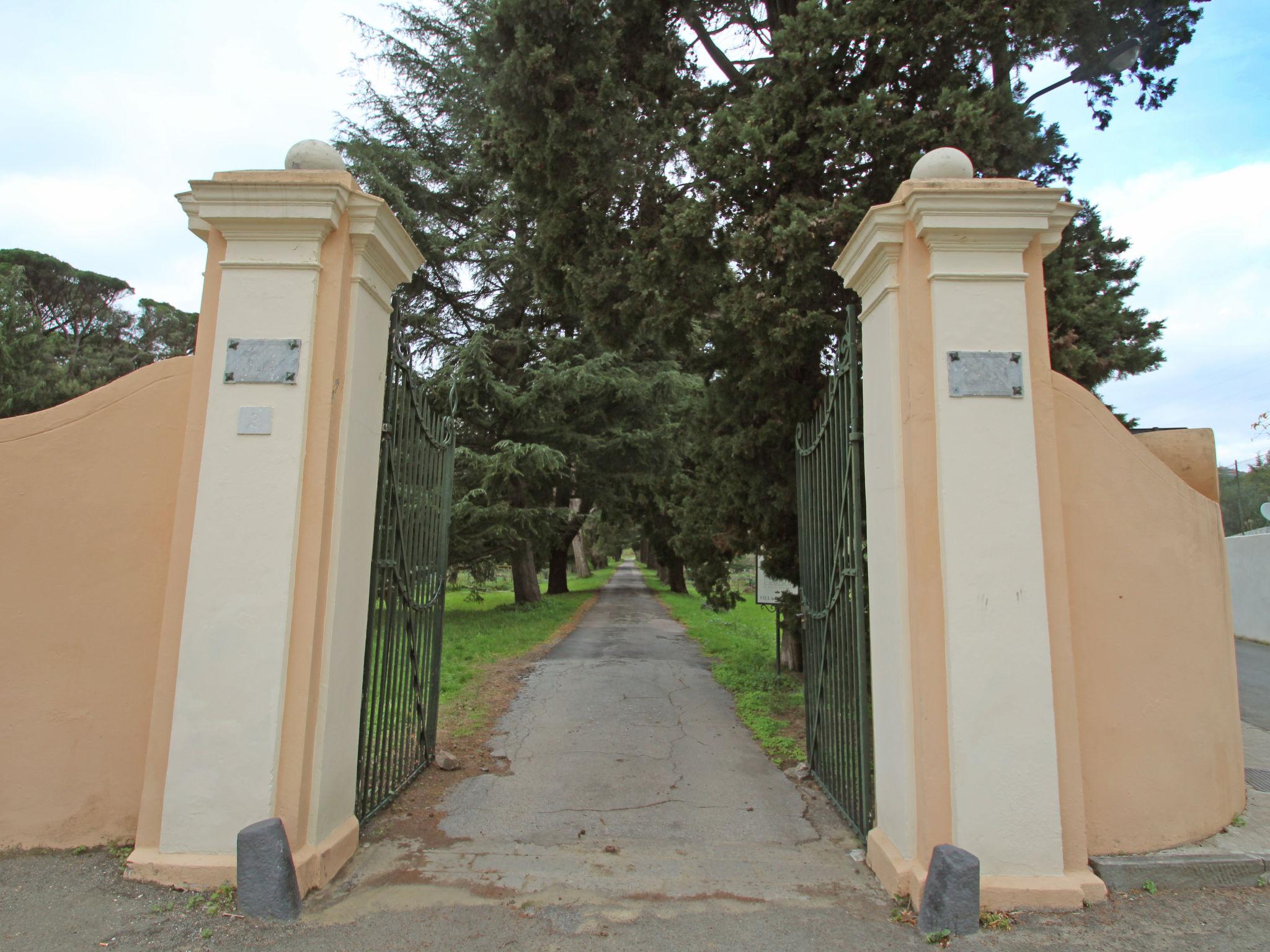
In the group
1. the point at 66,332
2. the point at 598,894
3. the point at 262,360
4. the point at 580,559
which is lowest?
the point at 598,894

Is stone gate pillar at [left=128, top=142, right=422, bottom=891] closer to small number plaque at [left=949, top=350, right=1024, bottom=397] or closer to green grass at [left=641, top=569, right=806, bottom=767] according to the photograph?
small number plaque at [left=949, top=350, right=1024, bottom=397]

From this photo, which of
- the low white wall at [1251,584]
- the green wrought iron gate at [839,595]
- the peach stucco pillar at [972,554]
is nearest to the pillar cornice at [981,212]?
the peach stucco pillar at [972,554]

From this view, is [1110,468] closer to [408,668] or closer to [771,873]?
[771,873]

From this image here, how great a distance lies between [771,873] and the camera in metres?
3.78

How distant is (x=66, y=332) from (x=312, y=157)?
36.7m

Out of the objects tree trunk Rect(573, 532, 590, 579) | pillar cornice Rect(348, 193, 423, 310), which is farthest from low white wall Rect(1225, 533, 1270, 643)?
tree trunk Rect(573, 532, 590, 579)

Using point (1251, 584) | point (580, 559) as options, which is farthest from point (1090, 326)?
point (580, 559)

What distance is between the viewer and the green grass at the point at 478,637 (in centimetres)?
793

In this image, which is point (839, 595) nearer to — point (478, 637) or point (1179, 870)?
point (1179, 870)

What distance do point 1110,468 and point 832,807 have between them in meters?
2.64

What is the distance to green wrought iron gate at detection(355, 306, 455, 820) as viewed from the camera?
14.3 feet

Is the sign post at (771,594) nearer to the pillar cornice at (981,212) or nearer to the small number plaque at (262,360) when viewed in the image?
the pillar cornice at (981,212)

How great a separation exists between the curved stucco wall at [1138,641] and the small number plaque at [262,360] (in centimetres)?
374

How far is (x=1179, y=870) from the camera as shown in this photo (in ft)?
11.4
